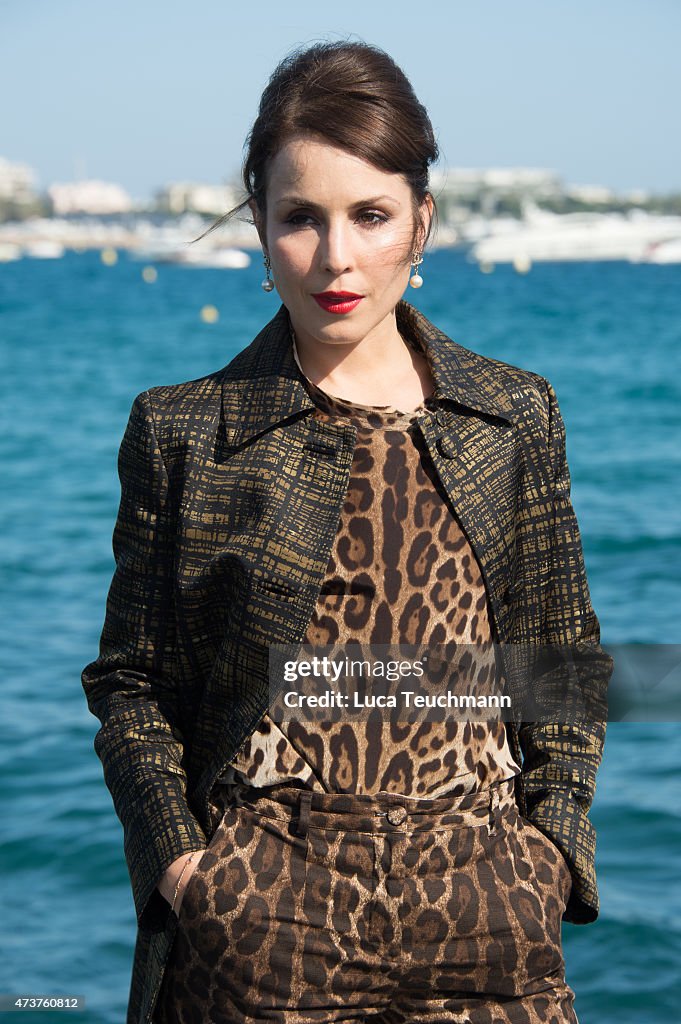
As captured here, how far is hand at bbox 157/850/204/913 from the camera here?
6.99ft

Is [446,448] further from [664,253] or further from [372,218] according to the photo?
[664,253]

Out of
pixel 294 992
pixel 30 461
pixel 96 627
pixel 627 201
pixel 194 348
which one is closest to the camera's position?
pixel 294 992

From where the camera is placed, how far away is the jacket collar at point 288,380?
223 centimetres

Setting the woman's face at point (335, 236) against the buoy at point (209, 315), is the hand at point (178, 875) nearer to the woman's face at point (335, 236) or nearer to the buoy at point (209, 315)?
the woman's face at point (335, 236)

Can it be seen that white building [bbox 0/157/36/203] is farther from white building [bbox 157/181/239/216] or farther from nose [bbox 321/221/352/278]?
nose [bbox 321/221/352/278]

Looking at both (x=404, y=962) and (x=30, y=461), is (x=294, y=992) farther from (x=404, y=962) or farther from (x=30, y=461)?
(x=30, y=461)

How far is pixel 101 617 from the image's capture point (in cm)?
968

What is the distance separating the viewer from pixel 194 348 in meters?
30.2

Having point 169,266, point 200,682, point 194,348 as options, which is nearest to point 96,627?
point 200,682

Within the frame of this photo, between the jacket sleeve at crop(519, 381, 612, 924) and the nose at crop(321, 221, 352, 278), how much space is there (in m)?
0.42

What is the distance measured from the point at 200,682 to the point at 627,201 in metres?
100
